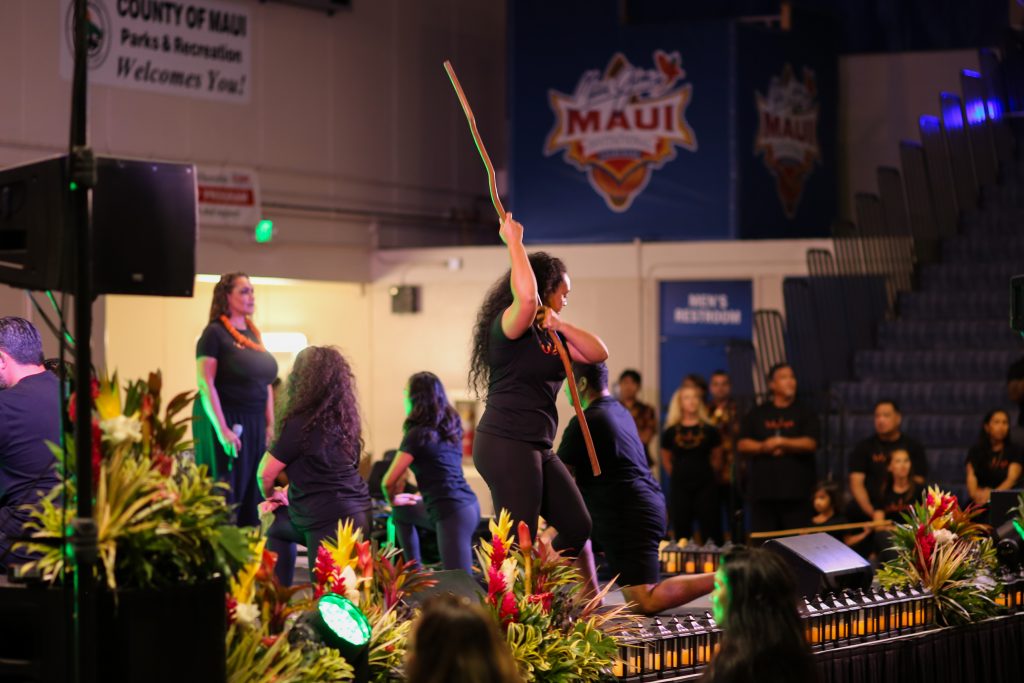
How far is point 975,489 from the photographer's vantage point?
8367 millimetres

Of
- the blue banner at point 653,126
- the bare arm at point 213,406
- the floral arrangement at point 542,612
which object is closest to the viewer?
the floral arrangement at point 542,612

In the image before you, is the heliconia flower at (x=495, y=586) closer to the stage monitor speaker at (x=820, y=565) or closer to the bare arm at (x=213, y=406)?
the stage monitor speaker at (x=820, y=565)

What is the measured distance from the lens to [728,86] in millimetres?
13141

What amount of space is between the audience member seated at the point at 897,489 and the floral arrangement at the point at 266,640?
5156 millimetres

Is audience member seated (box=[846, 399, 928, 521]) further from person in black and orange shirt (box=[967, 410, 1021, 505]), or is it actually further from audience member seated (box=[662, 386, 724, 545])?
audience member seated (box=[662, 386, 724, 545])

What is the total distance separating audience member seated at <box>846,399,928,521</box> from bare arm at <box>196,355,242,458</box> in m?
3.49

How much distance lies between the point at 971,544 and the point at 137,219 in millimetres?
3942

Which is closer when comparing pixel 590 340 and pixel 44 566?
pixel 44 566

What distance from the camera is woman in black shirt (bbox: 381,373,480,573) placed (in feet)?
23.6

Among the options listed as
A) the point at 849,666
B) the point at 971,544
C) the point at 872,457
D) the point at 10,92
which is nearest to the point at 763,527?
the point at 872,457

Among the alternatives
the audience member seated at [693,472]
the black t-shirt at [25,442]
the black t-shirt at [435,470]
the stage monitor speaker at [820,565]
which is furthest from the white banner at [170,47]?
the stage monitor speaker at [820,565]

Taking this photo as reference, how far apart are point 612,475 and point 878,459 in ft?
10.8

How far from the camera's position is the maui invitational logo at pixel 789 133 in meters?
13.5

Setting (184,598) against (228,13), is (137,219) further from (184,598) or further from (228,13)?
(228,13)
